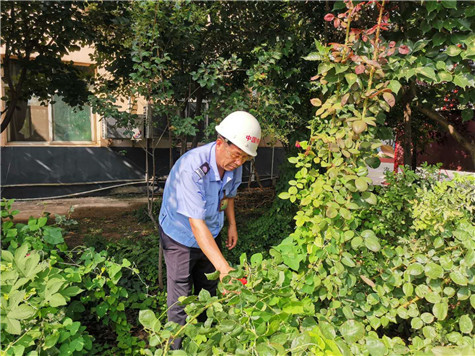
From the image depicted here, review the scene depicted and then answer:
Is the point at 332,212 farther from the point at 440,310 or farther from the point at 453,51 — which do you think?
the point at 453,51

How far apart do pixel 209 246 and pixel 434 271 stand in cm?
118

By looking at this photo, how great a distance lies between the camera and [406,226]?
3.01m

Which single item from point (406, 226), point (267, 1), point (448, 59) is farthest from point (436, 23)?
point (267, 1)

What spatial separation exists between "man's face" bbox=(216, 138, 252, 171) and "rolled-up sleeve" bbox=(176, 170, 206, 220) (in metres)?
0.21

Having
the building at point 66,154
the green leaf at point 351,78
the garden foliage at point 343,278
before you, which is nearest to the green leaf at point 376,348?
the garden foliage at point 343,278

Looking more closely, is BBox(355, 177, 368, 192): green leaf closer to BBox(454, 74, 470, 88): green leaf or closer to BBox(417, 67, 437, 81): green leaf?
BBox(417, 67, 437, 81): green leaf

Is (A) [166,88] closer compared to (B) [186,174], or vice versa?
(B) [186,174]

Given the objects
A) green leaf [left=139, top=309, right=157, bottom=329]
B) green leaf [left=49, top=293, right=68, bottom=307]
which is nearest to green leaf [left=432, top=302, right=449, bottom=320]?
green leaf [left=139, top=309, right=157, bottom=329]

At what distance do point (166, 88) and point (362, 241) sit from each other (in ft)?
9.38

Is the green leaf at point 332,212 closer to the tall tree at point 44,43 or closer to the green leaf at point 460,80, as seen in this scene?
the green leaf at point 460,80

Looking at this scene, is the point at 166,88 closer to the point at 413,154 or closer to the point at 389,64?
the point at 389,64

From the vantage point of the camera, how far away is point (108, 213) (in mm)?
7504

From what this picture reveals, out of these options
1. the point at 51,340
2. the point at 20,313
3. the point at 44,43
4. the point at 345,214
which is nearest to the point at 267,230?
the point at 345,214

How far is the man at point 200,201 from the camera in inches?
84.4
